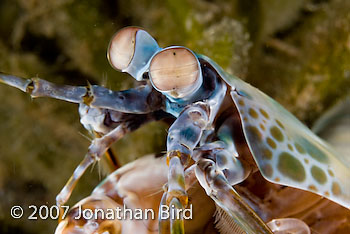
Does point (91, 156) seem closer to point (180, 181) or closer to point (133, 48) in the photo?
point (133, 48)

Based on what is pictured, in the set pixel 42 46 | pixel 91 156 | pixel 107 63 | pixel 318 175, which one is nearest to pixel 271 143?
pixel 318 175

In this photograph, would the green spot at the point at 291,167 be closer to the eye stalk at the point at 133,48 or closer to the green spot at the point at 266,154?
the green spot at the point at 266,154

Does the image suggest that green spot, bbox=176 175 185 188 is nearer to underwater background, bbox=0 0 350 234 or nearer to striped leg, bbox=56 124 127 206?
striped leg, bbox=56 124 127 206

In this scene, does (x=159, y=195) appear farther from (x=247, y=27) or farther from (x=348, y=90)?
(x=348, y=90)

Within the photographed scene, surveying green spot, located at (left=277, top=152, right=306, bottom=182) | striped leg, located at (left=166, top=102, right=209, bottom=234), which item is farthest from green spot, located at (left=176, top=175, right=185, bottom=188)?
green spot, located at (left=277, top=152, right=306, bottom=182)

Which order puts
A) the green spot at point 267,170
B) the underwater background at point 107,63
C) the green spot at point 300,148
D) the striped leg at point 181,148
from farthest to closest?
the underwater background at point 107,63 < the green spot at point 300,148 < the green spot at point 267,170 < the striped leg at point 181,148

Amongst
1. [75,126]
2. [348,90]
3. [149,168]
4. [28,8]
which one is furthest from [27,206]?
[348,90]

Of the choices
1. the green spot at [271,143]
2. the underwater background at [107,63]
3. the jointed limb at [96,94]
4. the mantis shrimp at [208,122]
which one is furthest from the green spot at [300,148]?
the underwater background at [107,63]
